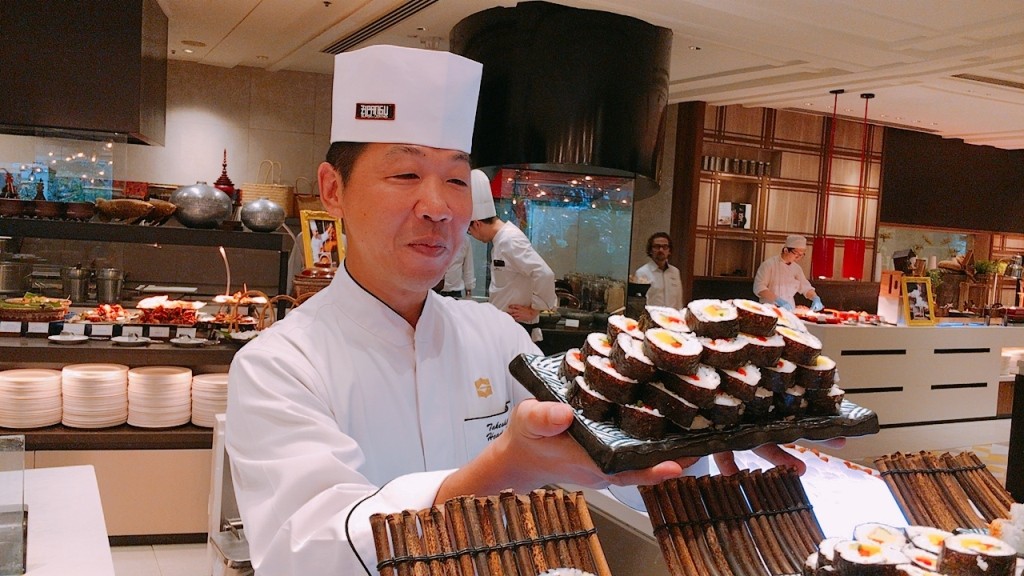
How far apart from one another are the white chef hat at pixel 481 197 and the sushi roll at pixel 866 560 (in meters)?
4.35

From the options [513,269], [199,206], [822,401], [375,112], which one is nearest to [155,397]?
[199,206]

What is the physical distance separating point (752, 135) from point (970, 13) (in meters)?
4.10

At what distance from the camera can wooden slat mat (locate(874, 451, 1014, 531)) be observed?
1.24 metres

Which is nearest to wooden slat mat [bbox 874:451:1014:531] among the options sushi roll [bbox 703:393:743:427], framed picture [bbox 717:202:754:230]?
sushi roll [bbox 703:393:743:427]

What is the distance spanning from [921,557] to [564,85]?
16.1ft

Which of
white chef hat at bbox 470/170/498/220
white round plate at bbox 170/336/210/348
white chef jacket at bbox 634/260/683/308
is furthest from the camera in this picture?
white chef jacket at bbox 634/260/683/308

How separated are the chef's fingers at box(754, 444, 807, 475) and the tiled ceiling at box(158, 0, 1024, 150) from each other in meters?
4.67

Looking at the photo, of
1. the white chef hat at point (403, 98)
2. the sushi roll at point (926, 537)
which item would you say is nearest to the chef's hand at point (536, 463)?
the sushi roll at point (926, 537)

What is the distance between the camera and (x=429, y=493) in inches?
41.3

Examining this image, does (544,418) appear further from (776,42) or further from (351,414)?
(776,42)

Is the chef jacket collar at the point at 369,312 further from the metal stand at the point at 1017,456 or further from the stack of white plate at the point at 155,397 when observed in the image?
the stack of white plate at the point at 155,397

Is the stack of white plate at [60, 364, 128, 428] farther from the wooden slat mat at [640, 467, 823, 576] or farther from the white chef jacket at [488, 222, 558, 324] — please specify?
the wooden slat mat at [640, 467, 823, 576]

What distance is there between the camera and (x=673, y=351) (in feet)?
3.46

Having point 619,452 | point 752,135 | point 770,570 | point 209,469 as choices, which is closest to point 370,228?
point 619,452
